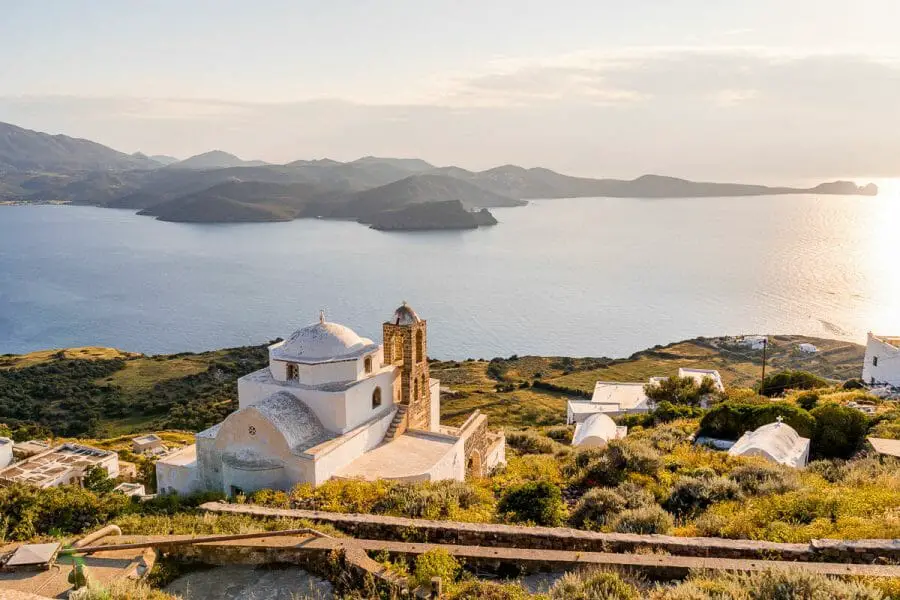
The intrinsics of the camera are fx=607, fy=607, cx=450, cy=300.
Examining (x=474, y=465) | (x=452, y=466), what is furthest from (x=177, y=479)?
(x=474, y=465)

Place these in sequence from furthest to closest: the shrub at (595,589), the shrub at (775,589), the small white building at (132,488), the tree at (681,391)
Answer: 1. the tree at (681,391)
2. the small white building at (132,488)
3. the shrub at (595,589)
4. the shrub at (775,589)

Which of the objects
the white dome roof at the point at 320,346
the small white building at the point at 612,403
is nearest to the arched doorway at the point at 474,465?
the white dome roof at the point at 320,346

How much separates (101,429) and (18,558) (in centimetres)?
3632

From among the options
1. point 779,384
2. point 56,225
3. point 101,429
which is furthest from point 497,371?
point 56,225

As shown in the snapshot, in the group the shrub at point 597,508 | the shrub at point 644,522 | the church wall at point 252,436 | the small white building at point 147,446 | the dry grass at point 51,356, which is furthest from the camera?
the dry grass at point 51,356

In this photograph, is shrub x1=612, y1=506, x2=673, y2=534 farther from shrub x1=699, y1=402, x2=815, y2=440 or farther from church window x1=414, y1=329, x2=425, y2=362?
shrub x1=699, y1=402, x2=815, y2=440

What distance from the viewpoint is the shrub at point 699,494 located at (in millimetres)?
9141

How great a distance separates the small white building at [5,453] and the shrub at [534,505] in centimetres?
2308

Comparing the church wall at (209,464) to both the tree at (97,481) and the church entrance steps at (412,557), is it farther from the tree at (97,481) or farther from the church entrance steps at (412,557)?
the tree at (97,481)

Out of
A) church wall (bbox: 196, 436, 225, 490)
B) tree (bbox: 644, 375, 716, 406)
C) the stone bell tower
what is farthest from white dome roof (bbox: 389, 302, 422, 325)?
tree (bbox: 644, 375, 716, 406)

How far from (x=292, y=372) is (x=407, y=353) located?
296cm

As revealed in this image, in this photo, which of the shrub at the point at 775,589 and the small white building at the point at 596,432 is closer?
the shrub at the point at 775,589

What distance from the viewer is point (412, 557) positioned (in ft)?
21.6

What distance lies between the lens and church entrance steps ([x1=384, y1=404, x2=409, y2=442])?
14.8 metres
